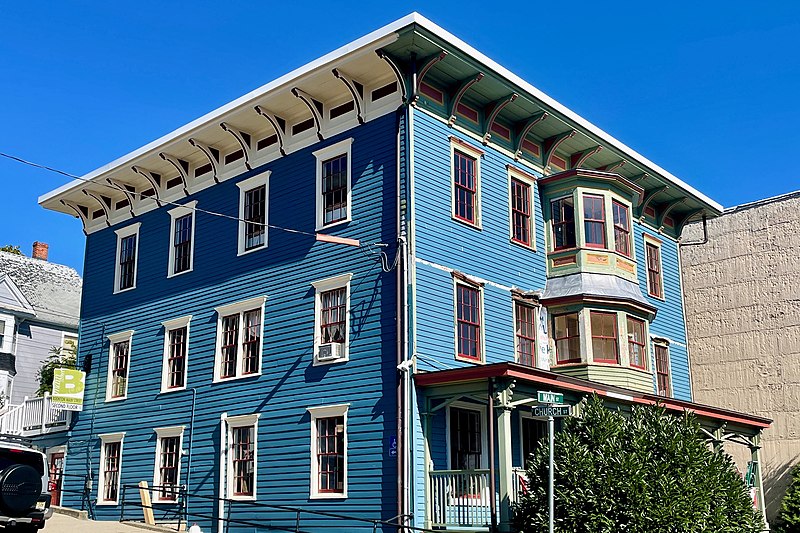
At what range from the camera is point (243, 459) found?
2275cm

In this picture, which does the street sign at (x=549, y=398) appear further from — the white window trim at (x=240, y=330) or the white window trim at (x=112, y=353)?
the white window trim at (x=112, y=353)

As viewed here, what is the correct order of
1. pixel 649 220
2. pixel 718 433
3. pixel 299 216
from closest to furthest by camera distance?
pixel 299 216 < pixel 718 433 < pixel 649 220

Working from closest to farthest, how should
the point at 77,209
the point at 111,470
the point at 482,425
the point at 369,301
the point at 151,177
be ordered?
the point at 369,301 → the point at 482,425 → the point at 111,470 → the point at 151,177 → the point at 77,209

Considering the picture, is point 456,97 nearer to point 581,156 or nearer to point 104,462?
point 581,156

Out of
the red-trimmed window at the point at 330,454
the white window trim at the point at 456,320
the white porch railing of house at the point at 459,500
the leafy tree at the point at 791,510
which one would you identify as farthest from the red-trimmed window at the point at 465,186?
the leafy tree at the point at 791,510

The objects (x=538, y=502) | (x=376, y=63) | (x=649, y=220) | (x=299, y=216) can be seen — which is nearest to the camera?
(x=538, y=502)

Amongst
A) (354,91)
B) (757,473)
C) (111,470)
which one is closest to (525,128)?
(354,91)

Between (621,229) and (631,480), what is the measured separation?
33.0ft

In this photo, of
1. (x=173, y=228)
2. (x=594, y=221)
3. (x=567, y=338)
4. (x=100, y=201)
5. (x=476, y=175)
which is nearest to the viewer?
(x=476, y=175)

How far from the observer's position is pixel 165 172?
27.1m

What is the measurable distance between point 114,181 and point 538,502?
58.4 ft

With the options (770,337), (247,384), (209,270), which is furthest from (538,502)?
(770,337)

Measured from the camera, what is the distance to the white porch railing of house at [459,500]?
18250 mm

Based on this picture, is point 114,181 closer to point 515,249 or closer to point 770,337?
point 515,249
